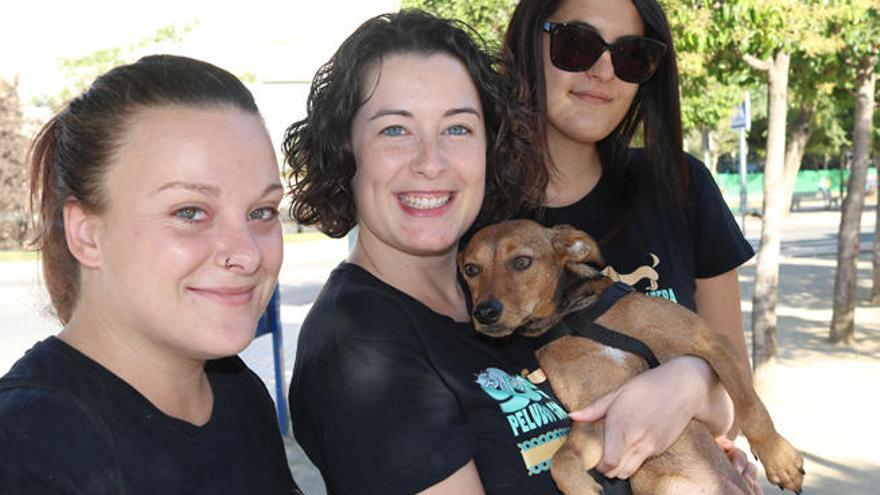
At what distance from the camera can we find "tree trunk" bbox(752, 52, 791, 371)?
947 cm

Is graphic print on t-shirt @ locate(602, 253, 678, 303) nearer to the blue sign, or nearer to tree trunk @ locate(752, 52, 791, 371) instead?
tree trunk @ locate(752, 52, 791, 371)

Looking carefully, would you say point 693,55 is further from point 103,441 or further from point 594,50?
point 103,441

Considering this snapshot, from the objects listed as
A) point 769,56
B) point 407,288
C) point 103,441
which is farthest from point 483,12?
point 103,441

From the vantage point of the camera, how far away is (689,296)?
10.3 ft

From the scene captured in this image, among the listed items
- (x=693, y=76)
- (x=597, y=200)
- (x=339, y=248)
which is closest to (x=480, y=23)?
(x=693, y=76)

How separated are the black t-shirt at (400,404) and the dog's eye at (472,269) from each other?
0.67 meters

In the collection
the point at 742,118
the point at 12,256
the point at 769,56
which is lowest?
the point at 12,256

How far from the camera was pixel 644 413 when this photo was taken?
8.64ft

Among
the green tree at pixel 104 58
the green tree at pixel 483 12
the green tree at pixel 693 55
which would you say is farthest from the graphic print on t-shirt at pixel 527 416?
the green tree at pixel 104 58

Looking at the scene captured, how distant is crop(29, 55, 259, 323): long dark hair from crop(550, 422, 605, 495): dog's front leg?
1250mm

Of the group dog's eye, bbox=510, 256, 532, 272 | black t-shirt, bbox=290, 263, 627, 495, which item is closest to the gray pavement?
black t-shirt, bbox=290, 263, 627, 495

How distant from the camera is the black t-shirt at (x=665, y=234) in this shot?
3047 millimetres

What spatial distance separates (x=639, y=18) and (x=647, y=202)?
27.2 inches

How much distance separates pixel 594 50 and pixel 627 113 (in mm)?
398
